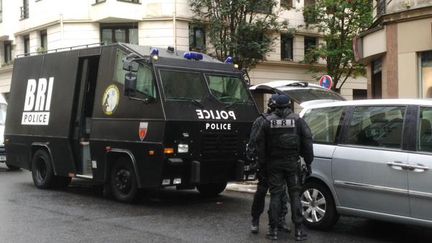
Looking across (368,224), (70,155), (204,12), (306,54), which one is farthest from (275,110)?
(306,54)

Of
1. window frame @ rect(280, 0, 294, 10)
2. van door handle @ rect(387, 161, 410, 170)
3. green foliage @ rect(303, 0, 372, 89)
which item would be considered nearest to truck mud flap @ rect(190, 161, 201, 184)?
van door handle @ rect(387, 161, 410, 170)

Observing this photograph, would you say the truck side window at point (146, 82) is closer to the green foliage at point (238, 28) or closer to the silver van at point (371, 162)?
the silver van at point (371, 162)

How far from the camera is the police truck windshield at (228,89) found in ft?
33.2

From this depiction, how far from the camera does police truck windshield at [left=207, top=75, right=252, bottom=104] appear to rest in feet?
33.2

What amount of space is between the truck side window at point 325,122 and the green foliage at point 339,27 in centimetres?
1786

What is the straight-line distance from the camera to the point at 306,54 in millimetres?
29875

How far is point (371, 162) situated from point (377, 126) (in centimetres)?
48

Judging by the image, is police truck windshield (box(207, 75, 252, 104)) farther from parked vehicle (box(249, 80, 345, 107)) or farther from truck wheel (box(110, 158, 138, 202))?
parked vehicle (box(249, 80, 345, 107))

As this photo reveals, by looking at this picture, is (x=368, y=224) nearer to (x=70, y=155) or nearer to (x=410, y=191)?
(x=410, y=191)

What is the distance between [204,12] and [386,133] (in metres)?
19.4

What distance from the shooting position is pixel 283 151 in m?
6.97

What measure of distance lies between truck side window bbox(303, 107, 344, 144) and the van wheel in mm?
630

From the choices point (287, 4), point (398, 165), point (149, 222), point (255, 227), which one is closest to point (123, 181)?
point (149, 222)

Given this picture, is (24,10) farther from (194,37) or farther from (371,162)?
(371,162)
